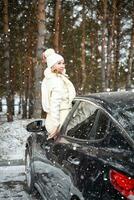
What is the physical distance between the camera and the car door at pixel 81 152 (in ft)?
13.6

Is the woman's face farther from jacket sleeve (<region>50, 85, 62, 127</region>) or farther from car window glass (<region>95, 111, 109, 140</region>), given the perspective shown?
car window glass (<region>95, 111, 109, 140</region>)

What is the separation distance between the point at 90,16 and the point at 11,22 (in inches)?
335

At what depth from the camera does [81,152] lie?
181 inches

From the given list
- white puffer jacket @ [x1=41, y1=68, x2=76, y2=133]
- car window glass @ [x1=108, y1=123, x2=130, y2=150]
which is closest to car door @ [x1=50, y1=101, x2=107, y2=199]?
car window glass @ [x1=108, y1=123, x2=130, y2=150]

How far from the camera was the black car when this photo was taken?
385 cm

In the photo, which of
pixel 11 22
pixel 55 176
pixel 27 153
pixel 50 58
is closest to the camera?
pixel 55 176

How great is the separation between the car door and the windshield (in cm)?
34

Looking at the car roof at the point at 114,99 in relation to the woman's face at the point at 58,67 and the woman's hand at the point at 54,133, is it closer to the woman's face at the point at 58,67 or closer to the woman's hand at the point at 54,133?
the woman's hand at the point at 54,133

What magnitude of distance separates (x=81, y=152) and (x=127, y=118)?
56 cm

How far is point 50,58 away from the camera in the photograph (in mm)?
7000

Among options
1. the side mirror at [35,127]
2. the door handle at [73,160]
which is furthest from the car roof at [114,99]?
the side mirror at [35,127]

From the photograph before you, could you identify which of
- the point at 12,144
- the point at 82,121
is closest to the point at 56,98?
the point at 82,121

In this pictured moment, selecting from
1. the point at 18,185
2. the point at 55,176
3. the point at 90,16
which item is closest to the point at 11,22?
the point at 90,16

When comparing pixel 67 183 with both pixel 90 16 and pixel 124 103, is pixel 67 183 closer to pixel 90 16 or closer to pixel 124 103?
pixel 124 103
